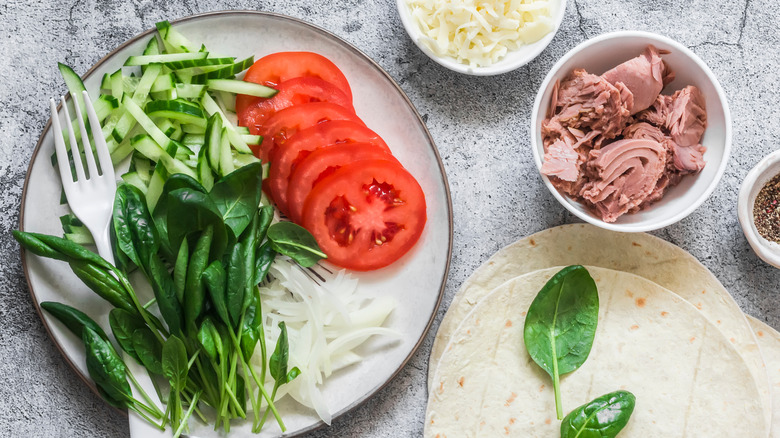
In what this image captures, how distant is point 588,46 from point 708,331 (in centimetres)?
122

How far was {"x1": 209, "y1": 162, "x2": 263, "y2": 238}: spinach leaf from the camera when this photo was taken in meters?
2.27

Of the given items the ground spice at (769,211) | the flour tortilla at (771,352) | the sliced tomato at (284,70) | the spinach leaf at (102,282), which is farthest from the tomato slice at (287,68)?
the flour tortilla at (771,352)

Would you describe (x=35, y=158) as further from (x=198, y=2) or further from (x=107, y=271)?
(x=198, y=2)

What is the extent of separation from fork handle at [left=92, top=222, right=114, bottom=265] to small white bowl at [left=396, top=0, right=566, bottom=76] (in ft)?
4.65

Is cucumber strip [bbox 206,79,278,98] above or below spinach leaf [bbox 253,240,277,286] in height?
above

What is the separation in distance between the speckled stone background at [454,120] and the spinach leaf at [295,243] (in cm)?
66

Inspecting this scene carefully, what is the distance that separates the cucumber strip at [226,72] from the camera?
2.48 metres

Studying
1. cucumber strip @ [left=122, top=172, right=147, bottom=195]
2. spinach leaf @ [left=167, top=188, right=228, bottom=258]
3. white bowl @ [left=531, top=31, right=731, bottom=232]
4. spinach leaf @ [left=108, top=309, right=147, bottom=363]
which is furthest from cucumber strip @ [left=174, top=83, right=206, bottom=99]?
white bowl @ [left=531, top=31, right=731, bottom=232]

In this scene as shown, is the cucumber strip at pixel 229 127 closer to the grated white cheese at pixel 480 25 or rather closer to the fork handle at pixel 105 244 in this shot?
the fork handle at pixel 105 244

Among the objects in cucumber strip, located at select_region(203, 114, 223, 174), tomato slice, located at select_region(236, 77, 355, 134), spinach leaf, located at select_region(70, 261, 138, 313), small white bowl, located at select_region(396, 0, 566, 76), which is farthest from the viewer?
small white bowl, located at select_region(396, 0, 566, 76)

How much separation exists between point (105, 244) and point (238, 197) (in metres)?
0.55

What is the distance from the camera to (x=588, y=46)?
2.42 m

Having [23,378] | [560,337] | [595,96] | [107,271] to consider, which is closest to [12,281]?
[23,378]

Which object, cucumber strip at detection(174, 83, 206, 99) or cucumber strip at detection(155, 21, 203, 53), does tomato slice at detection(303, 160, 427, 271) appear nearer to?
cucumber strip at detection(174, 83, 206, 99)
